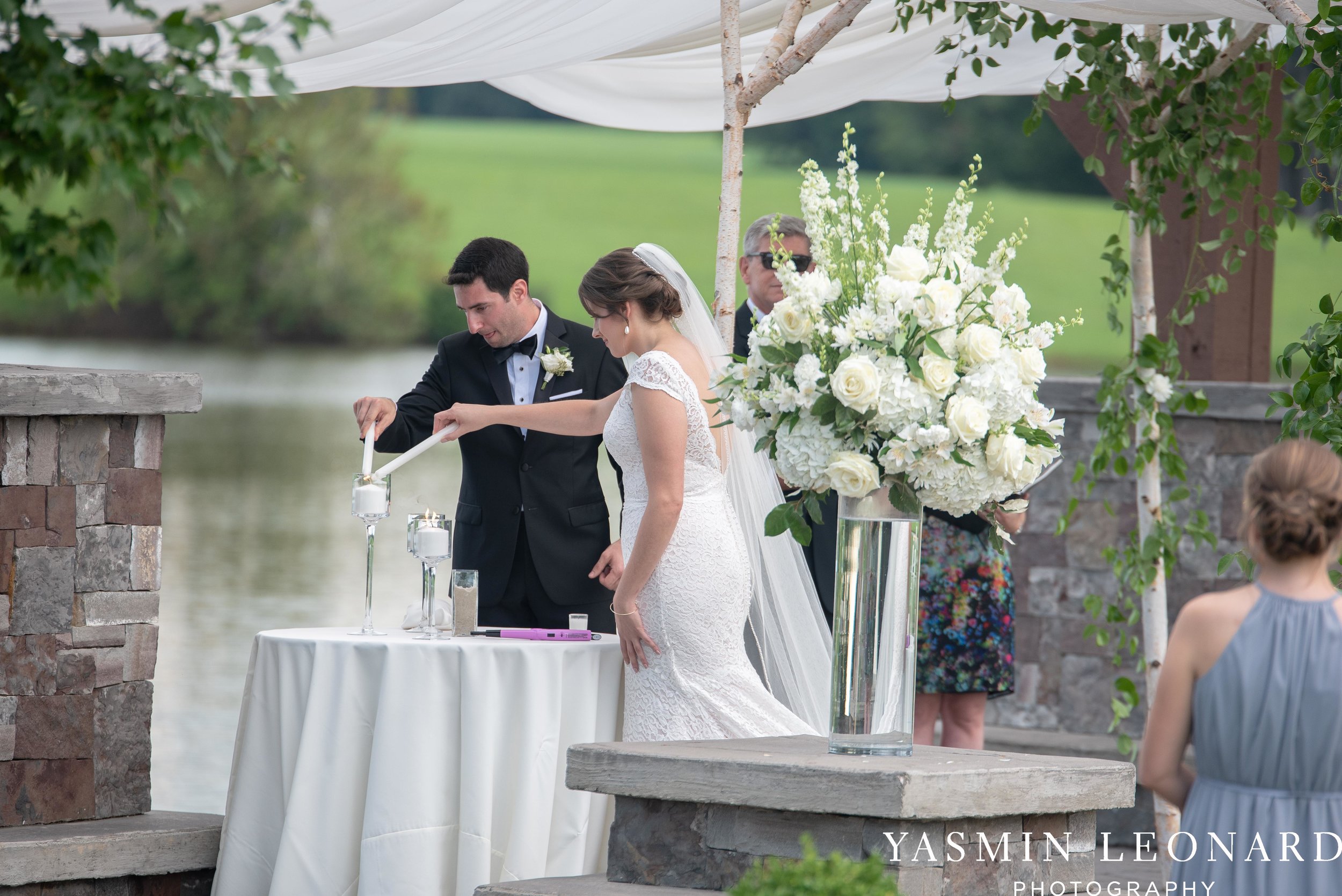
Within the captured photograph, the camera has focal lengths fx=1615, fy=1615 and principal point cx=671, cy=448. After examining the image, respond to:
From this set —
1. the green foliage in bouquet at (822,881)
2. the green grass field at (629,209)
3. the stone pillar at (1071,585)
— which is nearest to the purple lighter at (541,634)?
the green foliage in bouquet at (822,881)

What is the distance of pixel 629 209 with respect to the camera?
103ft

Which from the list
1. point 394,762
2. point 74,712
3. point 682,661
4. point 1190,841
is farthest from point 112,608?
point 1190,841

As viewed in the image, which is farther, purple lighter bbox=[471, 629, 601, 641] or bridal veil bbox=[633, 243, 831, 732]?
bridal veil bbox=[633, 243, 831, 732]

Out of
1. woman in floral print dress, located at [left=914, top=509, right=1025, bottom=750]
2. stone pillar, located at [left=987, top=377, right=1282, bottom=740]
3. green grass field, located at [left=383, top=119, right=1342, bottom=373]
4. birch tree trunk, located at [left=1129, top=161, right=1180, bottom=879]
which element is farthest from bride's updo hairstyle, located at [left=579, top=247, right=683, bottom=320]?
green grass field, located at [left=383, top=119, right=1342, bottom=373]

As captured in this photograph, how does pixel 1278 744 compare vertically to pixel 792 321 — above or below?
below

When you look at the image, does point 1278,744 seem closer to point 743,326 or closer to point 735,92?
point 735,92

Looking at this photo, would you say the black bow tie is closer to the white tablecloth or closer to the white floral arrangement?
the white tablecloth

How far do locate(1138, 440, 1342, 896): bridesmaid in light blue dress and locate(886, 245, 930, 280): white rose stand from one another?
696mm

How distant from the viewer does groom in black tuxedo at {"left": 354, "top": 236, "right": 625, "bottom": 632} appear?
3.88m

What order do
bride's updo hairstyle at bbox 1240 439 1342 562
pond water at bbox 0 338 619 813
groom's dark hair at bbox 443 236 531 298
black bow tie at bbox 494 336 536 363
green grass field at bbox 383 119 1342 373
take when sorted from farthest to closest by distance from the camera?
green grass field at bbox 383 119 1342 373
pond water at bbox 0 338 619 813
black bow tie at bbox 494 336 536 363
groom's dark hair at bbox 443 236 531 298
bride's updo hairstyle at bbox 1240 439 1342 562

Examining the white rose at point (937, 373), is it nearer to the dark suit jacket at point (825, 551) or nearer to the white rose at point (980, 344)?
the white rose at point (980, 344)

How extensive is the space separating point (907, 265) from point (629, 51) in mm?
1682

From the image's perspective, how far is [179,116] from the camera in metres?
1.92

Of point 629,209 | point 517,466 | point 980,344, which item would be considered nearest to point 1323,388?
point 980,344
